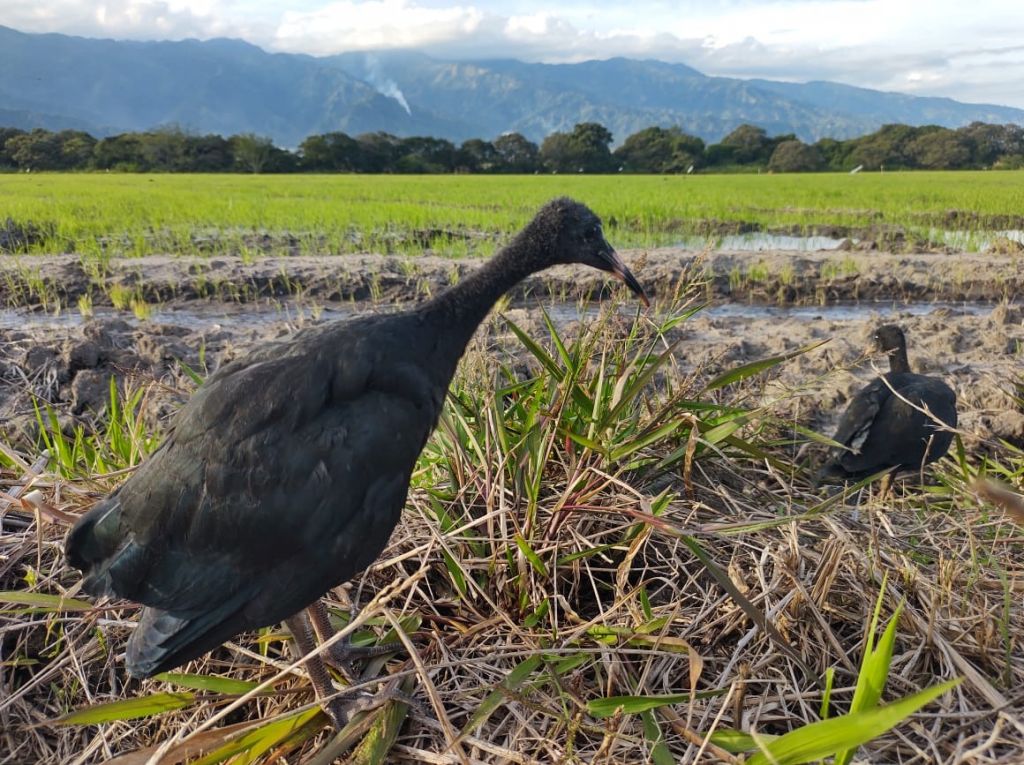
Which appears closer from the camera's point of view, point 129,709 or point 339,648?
point 129,709

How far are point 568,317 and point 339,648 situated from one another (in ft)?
17.9

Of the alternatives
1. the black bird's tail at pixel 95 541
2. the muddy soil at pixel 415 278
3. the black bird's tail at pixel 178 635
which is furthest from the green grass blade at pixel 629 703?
the muddy soil at pixel 415 278

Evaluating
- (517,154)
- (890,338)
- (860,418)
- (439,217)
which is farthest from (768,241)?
(517,154)

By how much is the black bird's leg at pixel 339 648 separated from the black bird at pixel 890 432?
8.77ft

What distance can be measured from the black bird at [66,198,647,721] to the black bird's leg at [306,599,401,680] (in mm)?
203

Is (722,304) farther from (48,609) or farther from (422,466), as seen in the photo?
(48,609)

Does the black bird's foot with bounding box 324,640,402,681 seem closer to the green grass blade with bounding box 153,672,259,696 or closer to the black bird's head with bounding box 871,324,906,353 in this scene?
the green grass blade with bounding box 153,672,259,696

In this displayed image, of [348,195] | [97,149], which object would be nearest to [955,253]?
[348,195]

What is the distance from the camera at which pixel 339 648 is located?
7.91 feet

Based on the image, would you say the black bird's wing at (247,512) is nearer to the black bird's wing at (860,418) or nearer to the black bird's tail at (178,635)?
the black bird's tail at (178,635)

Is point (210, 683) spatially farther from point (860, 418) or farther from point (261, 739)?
point (860, 418)

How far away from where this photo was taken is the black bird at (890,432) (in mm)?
3898

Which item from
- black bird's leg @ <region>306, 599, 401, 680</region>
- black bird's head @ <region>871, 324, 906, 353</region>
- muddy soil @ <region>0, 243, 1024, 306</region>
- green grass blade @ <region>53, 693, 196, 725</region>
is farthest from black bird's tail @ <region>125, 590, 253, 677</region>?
muddy soil @ <region>0, 243, 1024, 306</region>

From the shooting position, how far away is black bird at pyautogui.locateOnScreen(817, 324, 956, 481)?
390 centimetres
